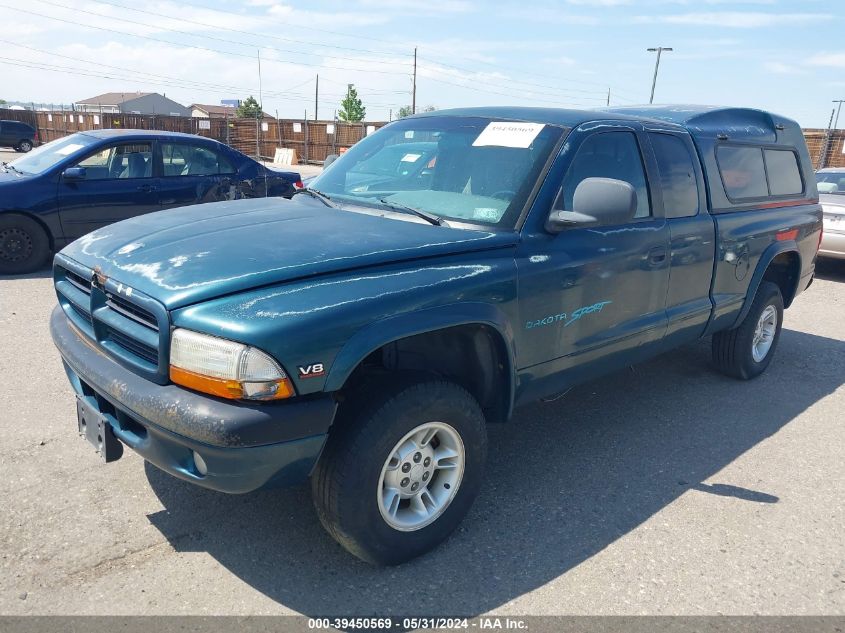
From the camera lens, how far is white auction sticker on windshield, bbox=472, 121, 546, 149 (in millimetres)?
3510

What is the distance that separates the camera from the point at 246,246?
2.80 m

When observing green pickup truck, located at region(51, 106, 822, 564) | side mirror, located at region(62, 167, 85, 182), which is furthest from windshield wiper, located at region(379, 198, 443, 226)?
side mirror, located at region(62, 167, 85, 182)

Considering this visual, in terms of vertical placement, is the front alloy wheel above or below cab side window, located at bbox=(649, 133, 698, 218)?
below

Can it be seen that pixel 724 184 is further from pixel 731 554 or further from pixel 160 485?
pixel 160 485

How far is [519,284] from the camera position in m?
3.09

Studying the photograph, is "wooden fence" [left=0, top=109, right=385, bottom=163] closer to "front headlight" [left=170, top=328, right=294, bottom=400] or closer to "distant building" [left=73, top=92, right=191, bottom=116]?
"front headlight" [left=170, top=328, right=294, bottom=400]

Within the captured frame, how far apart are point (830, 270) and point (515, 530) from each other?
9.49m

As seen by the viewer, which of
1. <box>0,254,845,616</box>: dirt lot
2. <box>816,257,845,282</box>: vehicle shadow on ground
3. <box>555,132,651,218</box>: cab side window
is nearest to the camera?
<box>0,254,845,616</box>: dirt lot

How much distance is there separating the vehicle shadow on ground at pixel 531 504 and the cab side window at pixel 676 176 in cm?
143

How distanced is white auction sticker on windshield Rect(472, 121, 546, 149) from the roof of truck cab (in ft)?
0.27

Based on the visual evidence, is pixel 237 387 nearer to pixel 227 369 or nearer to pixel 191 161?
pixel 227 369

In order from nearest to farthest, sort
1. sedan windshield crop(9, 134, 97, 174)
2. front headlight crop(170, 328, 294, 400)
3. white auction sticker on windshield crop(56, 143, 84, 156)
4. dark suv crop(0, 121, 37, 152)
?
front headlight crop(170, 328, 294, 400) < sedan windshield crop(9, 134, 97, 174) < white auction sticker on windshield crop(56, 143, 84, 156) < dark suv crop(0, 121, 37, 152)

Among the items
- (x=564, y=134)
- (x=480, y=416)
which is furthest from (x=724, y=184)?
(x=480, y=416)

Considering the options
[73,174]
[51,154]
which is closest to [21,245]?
[73,174]
